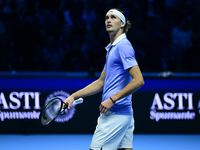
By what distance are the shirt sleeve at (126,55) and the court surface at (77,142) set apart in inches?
103

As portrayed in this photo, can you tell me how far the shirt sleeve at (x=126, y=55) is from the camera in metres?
2.04

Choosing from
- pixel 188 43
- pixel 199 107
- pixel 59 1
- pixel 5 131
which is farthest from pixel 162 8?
pixel 5 131

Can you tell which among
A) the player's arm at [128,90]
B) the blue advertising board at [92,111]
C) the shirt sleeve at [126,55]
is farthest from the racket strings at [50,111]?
the blue advertising board at [92,111]

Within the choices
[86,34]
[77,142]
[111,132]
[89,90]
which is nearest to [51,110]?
[89,90]

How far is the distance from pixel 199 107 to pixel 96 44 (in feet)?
9.25

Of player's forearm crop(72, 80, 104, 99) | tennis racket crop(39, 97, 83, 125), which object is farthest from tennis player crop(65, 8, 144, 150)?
tennis racket crop(39, 97, 83, 125)

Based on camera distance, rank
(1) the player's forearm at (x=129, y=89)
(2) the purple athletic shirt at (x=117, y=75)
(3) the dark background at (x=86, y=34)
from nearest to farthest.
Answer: (1) the player's forearm at (x=129, y=89)
(2) the purple athletic shirt at (x=117, y=75)
(3) the dark background at (x=86, y=34)

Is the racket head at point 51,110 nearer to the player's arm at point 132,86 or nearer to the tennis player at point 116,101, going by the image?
the tennis player at point 116,101

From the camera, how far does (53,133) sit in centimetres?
513

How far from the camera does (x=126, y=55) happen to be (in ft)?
6.77

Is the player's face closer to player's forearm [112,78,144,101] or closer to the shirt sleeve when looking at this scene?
the shirt sleeve

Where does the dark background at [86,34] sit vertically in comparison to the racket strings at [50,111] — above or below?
above

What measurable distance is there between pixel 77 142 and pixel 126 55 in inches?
117

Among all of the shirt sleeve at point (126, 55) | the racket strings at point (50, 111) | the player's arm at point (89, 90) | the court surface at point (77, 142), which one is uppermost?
the shirt sleeve at point (126, 55)
